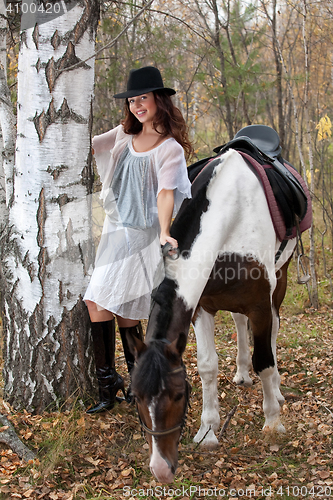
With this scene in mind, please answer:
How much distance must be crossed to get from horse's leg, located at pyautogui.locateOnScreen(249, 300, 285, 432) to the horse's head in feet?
3.22

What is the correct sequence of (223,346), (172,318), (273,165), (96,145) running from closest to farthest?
(172,318)
(96,145)
(273,165)
(223,346)

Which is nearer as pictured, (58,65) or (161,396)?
(161,396)

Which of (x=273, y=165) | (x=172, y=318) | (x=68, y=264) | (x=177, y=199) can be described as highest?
(x=273, y=165)

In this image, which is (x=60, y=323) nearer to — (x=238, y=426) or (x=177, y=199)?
(x=177, y=199)

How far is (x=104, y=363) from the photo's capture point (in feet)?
8.58

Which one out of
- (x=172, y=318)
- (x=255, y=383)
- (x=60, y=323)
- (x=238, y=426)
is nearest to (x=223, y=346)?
(x=255, y=383)

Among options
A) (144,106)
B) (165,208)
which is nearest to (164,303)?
(165,208)

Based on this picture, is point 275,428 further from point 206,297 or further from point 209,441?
point 206,297

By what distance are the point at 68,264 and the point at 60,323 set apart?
1.22 ft

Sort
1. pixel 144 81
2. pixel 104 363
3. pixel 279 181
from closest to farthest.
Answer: pixel 144 81 → pixel 104 363 → pixel 279 181

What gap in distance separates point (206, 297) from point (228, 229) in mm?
490

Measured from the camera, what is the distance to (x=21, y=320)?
101 inches

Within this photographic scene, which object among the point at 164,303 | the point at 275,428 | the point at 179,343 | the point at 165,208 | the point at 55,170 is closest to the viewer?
the point at 179,343

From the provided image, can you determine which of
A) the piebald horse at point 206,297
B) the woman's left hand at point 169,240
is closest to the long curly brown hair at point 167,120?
the piebald horse at point 206,297
